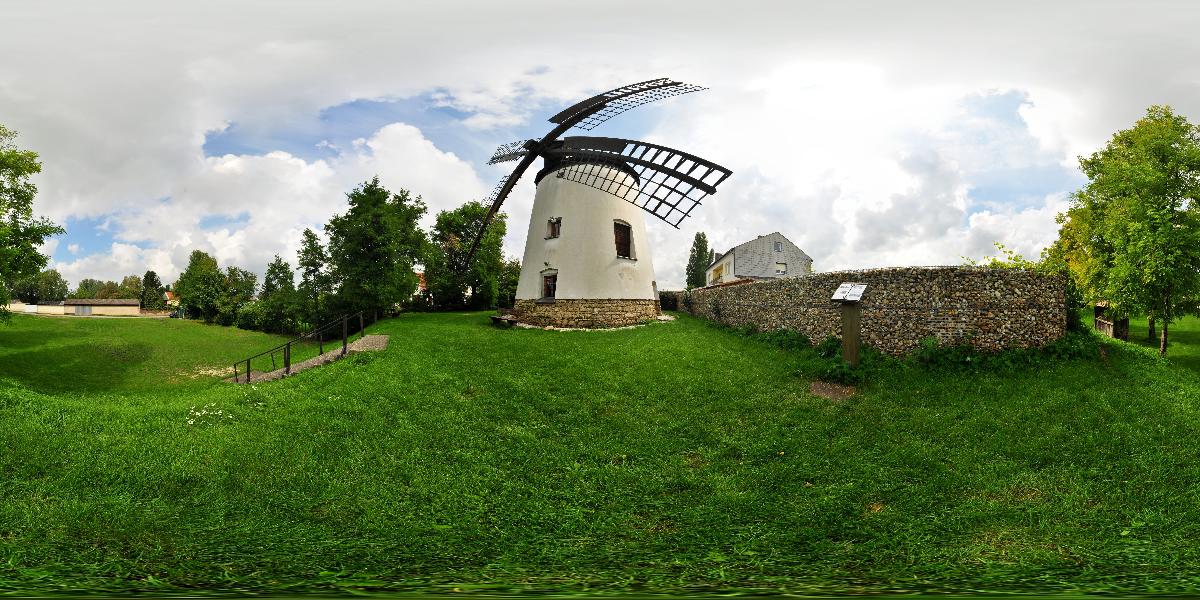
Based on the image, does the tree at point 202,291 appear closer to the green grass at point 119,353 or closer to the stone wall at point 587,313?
the green grass at point 119,353


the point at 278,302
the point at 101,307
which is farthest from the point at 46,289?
the point at 278,302

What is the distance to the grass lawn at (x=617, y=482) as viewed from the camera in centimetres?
529

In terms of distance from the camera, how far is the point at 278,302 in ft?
87.2

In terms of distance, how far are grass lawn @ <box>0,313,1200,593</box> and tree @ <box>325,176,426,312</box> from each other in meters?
9.68

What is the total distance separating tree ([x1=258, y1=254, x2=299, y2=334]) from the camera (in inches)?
1006

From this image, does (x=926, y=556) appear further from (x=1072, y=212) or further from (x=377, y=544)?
(x=1072, y=212)

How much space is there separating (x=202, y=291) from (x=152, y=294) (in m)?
33.2

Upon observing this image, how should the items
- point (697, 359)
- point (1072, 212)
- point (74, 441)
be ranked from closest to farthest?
point (74, 441), point (697, 359), point (1072, 212)

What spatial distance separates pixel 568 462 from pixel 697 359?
6.28m

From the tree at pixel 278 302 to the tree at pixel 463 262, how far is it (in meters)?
6.69

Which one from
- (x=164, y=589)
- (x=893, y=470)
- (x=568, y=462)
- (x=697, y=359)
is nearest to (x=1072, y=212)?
(x=697, y=359)

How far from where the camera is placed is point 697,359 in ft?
44.8

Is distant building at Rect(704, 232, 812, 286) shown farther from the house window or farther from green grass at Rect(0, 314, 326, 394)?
green grass at Rect(0, 314, 326, 394)

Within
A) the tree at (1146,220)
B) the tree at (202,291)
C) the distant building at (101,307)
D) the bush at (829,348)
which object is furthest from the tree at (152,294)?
the tree at (1146,220)
